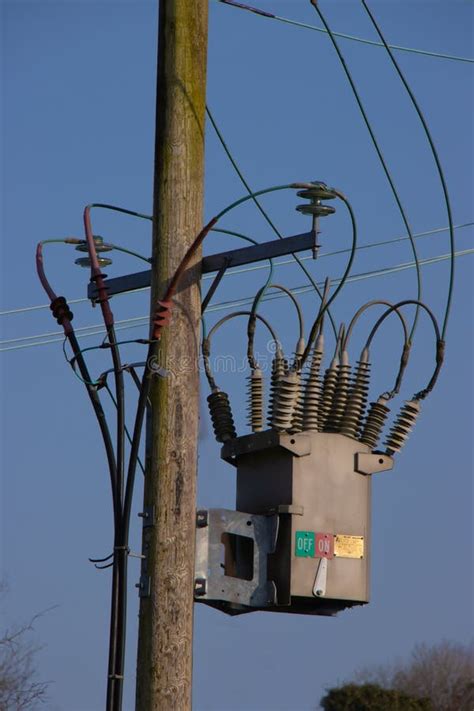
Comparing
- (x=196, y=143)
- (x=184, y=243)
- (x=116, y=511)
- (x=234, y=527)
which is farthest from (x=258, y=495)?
(x=196, y=143)

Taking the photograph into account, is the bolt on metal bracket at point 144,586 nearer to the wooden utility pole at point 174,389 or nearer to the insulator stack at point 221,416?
the wooden utility pole at point 174,389

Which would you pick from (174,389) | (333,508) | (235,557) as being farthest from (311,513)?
(174,389)

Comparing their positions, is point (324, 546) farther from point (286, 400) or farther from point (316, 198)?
point (316, 198)

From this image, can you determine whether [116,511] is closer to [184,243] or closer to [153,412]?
[153,412]

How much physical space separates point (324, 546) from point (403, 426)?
866 millimetres

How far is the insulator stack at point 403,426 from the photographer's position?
753 cm

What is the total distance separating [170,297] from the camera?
705 centimetres

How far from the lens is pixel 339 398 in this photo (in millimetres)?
7469

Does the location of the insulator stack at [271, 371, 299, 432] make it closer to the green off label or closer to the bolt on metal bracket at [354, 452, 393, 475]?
the bolt on metal bracket at [354, 452, 393, 475]

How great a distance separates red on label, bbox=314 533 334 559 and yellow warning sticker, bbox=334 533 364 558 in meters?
0.03

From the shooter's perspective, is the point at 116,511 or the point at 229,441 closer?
the point at 116,511

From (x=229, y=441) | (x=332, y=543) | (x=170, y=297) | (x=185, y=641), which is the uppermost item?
(x=170, y=297)

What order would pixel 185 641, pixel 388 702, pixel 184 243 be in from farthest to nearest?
pixel 388 702, pixel 184 243, pixel 185 641

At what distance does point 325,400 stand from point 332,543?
0.76 meters
